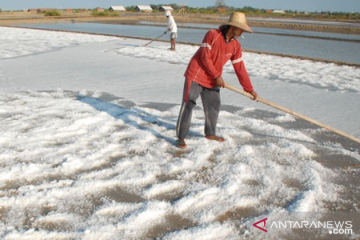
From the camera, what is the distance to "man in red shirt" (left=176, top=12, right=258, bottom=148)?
3062mm

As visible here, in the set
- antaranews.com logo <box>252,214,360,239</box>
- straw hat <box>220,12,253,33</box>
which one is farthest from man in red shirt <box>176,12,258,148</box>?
antaranews.com logo <box>252,214,360,239</box>

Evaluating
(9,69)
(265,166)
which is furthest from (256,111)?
(9,69)

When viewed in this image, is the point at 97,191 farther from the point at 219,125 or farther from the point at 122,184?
the point at 219,125

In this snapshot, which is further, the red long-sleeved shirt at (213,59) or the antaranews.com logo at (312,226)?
the red long-sleeved shirt at (213,59)

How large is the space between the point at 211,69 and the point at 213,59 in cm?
14

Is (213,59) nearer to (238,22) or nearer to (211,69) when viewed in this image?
(211,69)

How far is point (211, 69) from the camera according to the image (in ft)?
10.2

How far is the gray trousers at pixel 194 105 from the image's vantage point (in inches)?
129

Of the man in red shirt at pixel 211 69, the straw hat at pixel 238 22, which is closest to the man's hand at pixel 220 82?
the man in red shirt at pixel 211 69

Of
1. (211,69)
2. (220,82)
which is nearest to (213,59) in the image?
(211,69)

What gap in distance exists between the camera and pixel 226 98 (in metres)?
5.29

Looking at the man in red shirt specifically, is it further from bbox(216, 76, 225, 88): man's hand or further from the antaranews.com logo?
the antaranews.com logo

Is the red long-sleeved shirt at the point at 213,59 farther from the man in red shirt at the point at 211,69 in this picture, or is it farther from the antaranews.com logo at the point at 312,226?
the antaranews.com logo at the point at 312,226

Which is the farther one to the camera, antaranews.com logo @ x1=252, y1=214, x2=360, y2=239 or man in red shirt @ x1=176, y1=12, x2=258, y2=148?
man in red shirt @ x1=176, y1=12, x2=258, y2=148
